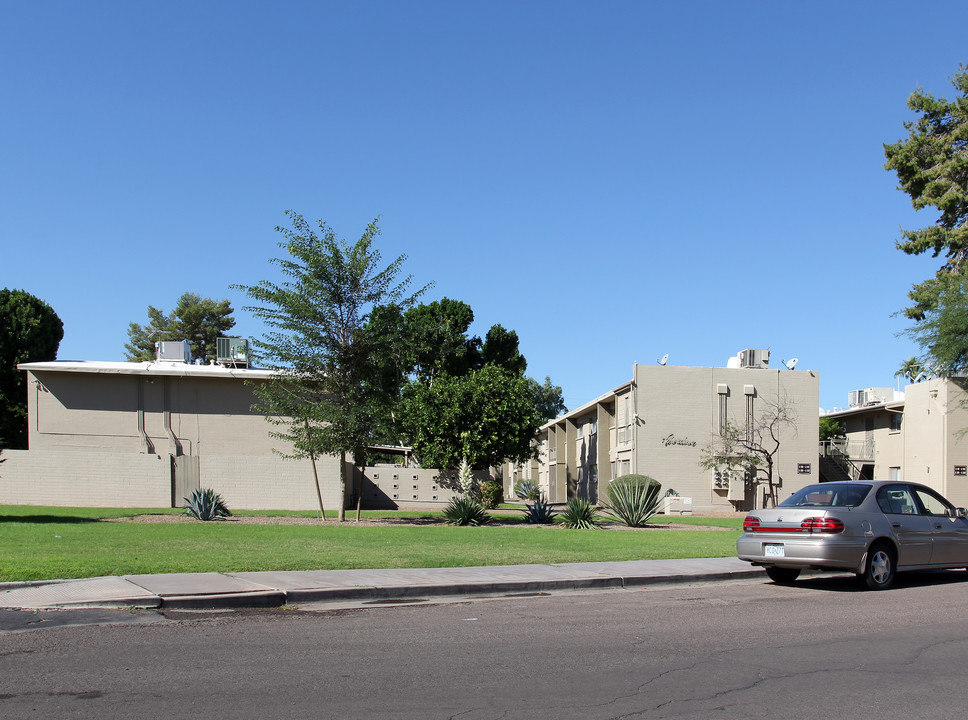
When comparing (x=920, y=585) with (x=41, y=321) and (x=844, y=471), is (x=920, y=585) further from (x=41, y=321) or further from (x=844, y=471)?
(x=41, y=321)

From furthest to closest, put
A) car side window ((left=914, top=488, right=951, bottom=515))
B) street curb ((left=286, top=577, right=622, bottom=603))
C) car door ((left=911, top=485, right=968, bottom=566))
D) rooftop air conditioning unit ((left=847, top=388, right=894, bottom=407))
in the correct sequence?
rooftop air conditioning unit ((left=847, top=388, right=894, bottom=407))
car side window ((left=914, top=488, right=951, bottom=515))
car door ((left=911, top=485, right=968, bottom=566))
street curb ((left=286, top=577, right=622, bottom=603))

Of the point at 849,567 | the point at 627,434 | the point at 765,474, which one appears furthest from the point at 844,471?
the point at 849,567

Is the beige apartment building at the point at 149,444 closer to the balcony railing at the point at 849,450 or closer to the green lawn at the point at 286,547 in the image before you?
the green lawn at the point at 286,547

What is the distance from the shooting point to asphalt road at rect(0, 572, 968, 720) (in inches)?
235

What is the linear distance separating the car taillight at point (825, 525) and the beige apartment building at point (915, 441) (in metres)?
30.9

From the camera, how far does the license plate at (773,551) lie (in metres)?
12.1

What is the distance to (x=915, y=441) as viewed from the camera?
143 feet

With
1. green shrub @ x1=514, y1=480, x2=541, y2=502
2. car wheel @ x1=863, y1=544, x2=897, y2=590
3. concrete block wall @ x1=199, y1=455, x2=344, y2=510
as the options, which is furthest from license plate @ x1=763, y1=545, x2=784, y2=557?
green shrub @ x1=514, y1=480, x2=541, y2=502

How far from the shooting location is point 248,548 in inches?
587

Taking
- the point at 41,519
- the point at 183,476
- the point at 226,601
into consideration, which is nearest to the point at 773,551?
the point at 226,601

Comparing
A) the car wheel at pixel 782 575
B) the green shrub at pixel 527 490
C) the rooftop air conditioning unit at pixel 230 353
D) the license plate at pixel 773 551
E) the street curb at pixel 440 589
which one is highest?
the rooftop air conditioning unit at pixel 230 353

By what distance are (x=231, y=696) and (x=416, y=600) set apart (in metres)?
4.60

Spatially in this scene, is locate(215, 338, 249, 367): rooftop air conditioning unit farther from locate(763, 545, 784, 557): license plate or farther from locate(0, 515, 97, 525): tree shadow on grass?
locate(763, 545, 784, 557): license plate

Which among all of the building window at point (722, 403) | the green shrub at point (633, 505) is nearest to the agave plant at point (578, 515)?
the green shrub at point (633, 505)
